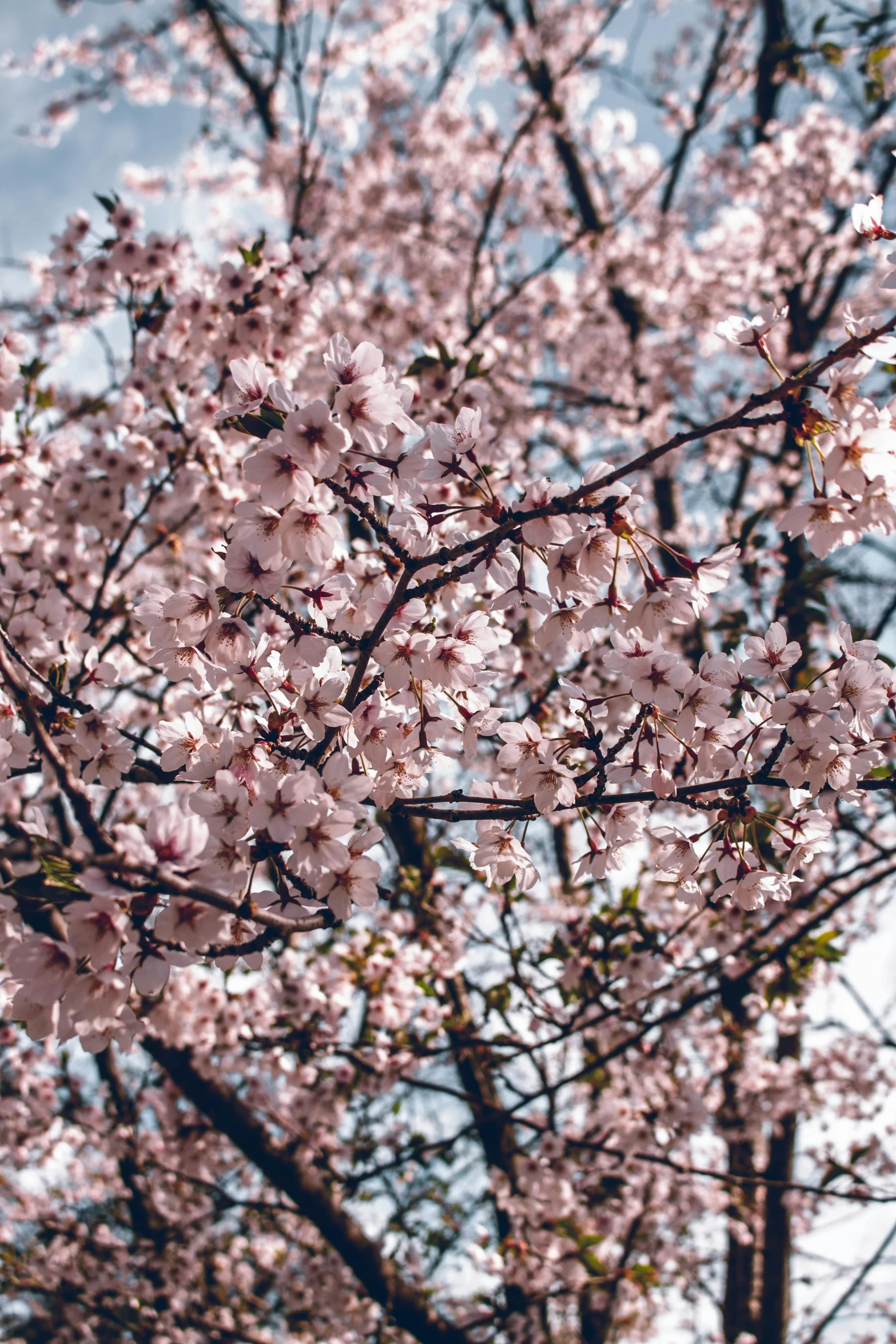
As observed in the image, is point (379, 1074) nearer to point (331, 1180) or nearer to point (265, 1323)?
point (331, 1180)

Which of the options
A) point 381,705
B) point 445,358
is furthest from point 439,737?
point 445,358

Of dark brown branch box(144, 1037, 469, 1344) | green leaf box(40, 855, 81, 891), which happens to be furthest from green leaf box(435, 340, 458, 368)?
dark brown branch box(144, 1037, 469, 1344)

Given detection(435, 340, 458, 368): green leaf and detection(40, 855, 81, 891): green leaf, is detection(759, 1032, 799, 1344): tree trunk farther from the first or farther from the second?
detection(40, 855, 81, 891): green leaf

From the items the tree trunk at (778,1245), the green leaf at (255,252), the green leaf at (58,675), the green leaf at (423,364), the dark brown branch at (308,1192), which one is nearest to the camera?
the green leaf at (58,675)

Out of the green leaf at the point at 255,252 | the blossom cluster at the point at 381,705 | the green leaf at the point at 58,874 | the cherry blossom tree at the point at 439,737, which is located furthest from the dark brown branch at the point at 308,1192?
the green leaf at the point at 255,252

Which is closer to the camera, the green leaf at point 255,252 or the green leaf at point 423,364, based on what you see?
the green leaf at point 423,364

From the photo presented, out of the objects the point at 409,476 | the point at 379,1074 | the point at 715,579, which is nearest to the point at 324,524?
the point at 409,476

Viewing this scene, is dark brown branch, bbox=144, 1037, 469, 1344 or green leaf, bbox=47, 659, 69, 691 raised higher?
green leaf, bbox=47, 659, 69, 691

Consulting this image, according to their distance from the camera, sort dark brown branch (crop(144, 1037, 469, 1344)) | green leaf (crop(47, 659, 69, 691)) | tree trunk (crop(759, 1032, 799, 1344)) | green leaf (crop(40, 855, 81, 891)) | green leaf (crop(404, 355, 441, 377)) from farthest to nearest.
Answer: tree trunk (crop(759, 1032, 799, 1344)) → dark brown branch (crop(144, 1037, 469, 1344)) → green leaf (crop(404, 355, 441, 377)) → green leaf (crop(47, 659, 69, 691)) → green leaf (crop(40, 855, 81, 891))

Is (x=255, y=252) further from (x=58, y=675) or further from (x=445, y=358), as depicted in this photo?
(x=58, y=675)

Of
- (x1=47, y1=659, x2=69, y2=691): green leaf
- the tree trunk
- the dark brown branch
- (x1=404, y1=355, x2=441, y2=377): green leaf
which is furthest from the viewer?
the tree trunk

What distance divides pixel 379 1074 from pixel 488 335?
554 centimetres

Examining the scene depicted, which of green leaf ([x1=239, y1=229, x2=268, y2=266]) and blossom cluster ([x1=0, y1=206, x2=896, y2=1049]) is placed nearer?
blossom cluster ([x1=0, y1=206, x2=896, y2=1049])

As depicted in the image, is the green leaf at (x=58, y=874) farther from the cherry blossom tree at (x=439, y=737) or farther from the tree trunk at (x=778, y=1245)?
the tree trunk at (x=778, y=1245)
